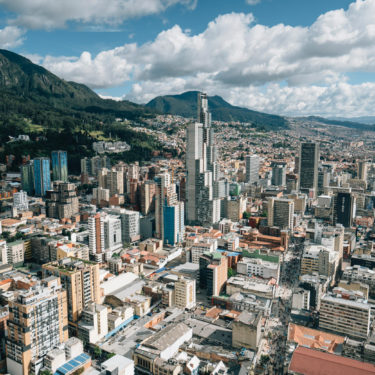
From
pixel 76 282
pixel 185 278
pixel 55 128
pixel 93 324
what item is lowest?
pixel 93 324

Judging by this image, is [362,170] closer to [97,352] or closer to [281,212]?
[281,212]

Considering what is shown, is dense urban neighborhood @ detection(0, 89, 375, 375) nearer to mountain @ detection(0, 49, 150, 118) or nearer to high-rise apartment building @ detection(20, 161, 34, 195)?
high-rise apartment building @ detection(20, 161, 34, 195)

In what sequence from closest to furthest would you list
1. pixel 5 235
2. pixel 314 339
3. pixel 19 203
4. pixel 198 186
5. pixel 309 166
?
pixel 314 339 → pixel 5 235 → pixel 198 186 → pixel 19 203 → pixel 309 166

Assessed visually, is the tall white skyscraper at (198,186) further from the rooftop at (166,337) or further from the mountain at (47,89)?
the mountain at (47,89)

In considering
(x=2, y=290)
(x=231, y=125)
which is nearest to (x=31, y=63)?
(x=231, y=125)

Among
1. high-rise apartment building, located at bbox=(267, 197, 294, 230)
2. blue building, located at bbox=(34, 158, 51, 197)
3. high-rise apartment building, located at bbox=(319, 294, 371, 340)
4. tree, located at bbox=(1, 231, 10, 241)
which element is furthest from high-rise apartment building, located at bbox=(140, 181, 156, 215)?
high-rise apartment building, located at bbox=(319, 294, 371, 340)

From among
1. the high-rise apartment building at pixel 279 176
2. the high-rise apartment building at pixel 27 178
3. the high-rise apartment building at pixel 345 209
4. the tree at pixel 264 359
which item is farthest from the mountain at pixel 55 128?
the tree at pixel 264 359

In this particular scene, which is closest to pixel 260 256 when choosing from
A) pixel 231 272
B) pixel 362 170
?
pixel 231 272
